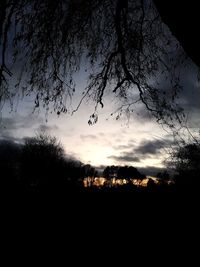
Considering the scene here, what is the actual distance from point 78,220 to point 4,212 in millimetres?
982

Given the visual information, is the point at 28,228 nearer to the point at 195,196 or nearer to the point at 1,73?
the point at 195,196

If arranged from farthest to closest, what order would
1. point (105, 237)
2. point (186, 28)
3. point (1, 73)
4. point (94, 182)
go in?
point (1, 73)
point (94, 182)
point (186, 28)
point (105, 237)

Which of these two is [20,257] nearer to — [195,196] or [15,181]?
[15,181]

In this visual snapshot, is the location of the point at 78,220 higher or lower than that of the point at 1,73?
lower

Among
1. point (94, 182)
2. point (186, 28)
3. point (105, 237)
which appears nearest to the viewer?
point (105, 237)

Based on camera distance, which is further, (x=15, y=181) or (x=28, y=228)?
(x=15, y=181)

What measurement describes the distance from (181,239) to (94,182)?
1.87 m

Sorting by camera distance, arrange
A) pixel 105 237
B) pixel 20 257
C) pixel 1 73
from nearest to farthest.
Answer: pixel 20 257 < pixel 105 237 < pixel 1 73

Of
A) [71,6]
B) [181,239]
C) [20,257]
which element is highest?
[71,6]

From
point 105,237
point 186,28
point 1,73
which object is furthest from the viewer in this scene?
point 1,73

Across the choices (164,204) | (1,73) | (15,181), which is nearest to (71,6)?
(1,73)

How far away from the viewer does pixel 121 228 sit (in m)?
4.59

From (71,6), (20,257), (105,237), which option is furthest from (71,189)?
(71,6)

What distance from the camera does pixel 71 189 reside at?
520 cm
